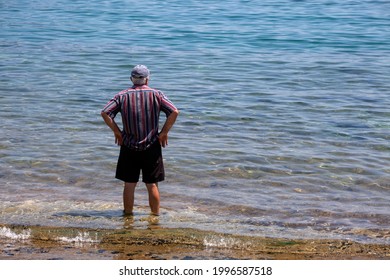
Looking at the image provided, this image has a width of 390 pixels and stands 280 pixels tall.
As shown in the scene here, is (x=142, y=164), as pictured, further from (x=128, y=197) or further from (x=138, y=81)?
(x=138, y=81)

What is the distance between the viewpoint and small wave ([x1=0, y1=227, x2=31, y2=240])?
7.83 metres

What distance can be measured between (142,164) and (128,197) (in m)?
0.48

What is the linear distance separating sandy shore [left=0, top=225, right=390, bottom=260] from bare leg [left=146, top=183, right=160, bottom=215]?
611 mm

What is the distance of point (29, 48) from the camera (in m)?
20.9

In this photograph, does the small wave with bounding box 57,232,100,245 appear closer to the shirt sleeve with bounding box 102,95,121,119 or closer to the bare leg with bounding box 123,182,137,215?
the bare leg with bounding box 123,182,137,215

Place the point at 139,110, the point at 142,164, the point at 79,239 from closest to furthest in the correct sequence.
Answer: the point at 79,239, the point at 139,110, the point at 142,164

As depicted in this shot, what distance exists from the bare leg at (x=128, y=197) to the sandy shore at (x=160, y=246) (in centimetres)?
65

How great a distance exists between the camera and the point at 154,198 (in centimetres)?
870

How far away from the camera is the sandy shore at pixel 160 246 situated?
7.32 meters

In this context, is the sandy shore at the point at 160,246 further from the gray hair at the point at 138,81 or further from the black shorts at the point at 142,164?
the gray hair at the point at 138,81

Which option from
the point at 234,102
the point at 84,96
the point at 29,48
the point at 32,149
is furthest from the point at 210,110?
the point at 29,48

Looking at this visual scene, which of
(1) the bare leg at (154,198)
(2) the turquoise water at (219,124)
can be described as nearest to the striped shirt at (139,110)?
(1) the bare leg at (154,198)

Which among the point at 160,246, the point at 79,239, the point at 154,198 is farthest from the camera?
the point at 154,198

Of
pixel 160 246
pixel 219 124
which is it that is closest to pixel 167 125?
pixel 160 246
